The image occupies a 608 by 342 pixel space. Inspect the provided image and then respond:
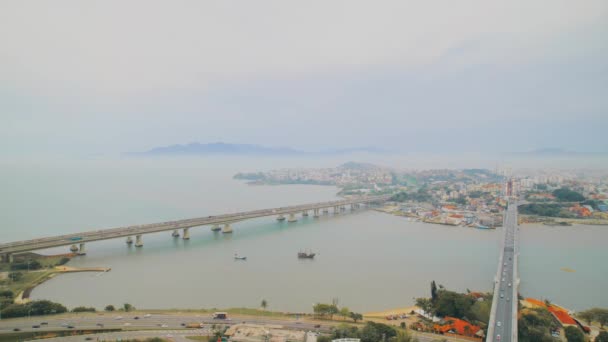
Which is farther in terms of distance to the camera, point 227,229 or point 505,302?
point 227,229

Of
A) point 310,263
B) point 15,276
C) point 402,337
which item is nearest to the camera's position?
point 402,337

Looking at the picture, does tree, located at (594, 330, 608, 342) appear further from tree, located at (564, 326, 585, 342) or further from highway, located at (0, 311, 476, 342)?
highway, located at (0, 311, 476, 342)

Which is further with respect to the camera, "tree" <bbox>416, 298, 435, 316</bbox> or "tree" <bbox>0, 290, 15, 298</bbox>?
"tree" <bbox>0, 290, 15, 298</bbox>

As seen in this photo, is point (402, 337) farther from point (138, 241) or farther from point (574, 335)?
point (138, 241)

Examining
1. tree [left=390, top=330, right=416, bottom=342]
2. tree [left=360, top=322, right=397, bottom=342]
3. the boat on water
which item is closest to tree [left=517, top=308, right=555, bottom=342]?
tree [left=390, top=330, right=416, bottom=342]

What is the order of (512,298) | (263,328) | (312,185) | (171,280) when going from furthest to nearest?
(312,185) < (171,280) < (512,298) < (263,328)

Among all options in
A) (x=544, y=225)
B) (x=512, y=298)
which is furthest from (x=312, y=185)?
(x=512, y=298)

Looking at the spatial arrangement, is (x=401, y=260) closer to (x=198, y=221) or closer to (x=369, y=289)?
(x=369, y=289)

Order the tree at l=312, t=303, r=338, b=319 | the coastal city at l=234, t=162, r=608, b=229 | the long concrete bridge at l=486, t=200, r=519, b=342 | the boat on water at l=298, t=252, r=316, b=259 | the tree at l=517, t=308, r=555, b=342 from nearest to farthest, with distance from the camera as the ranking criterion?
the long concrete bridge at l=486, t=200, r=519, b=342 → the tree at l=517, t=308, r=555, b=342 → the tree at l=312, t=303, r=338, b=319 → the boat on water at l=298, t=252, r=316, b=259 → the coastal city at l=234, t=162, r=608, b=229

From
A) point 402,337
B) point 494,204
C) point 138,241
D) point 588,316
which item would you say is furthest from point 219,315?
point 494,204

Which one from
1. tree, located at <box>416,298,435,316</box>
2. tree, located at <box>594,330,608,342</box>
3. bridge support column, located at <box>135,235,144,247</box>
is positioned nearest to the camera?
tree, located at <box>594,330,608,342</box>

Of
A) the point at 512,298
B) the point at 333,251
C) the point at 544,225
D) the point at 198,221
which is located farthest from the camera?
the point at 544,225
